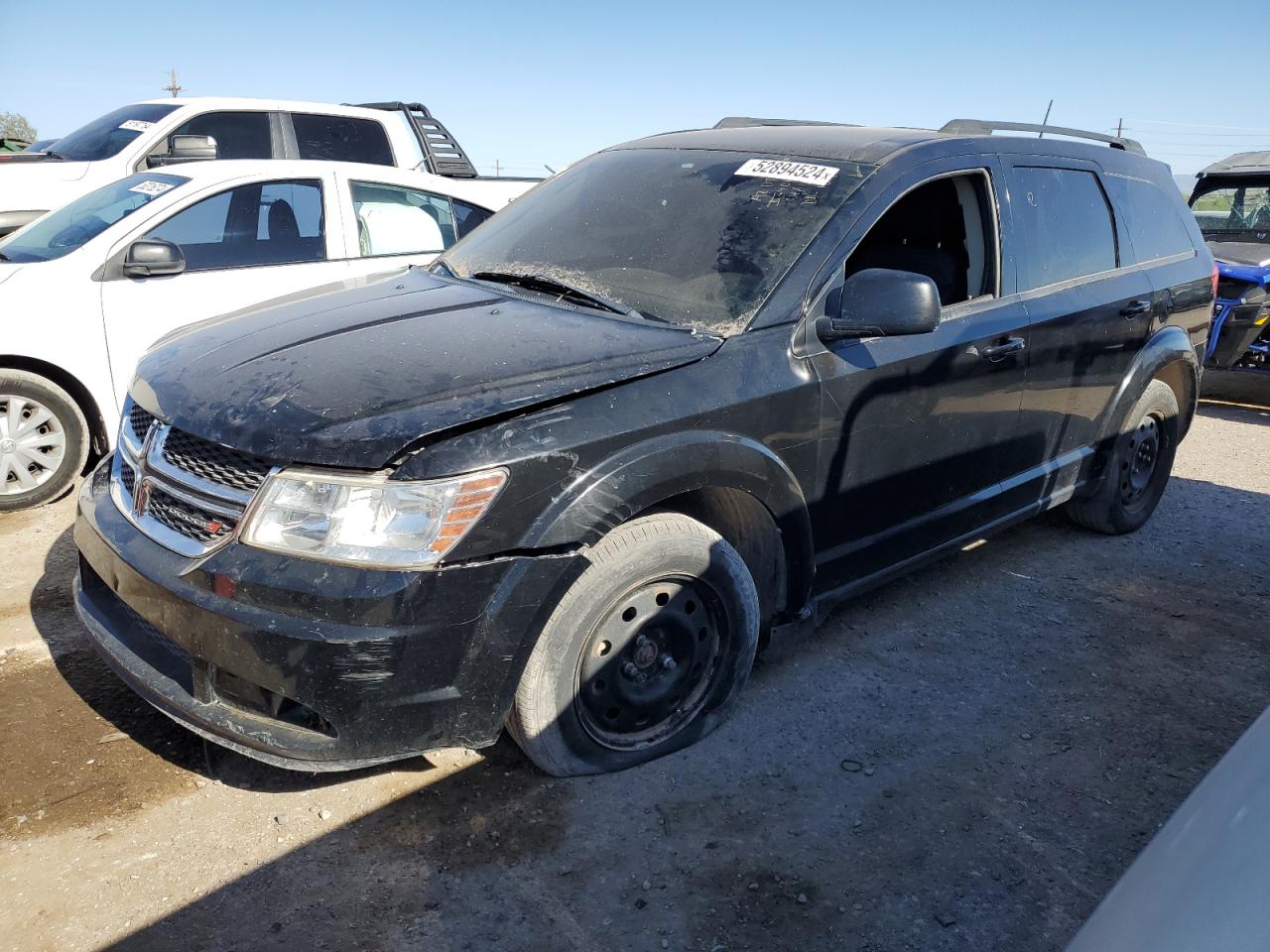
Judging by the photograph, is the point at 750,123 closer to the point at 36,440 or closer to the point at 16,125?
the point at 36,440

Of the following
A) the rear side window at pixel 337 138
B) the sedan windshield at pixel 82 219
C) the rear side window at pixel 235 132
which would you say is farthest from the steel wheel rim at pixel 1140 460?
the rear side window at pixel 235 132

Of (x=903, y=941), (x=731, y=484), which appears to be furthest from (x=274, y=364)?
(x=903, y=941)

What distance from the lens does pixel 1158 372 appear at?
480cm

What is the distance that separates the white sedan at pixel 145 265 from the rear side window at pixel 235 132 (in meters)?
2.27

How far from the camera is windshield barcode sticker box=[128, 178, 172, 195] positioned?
18.1ft

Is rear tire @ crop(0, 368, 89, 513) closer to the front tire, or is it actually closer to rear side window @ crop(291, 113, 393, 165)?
the front tire

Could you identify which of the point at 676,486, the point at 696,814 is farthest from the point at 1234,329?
the point at 696,814

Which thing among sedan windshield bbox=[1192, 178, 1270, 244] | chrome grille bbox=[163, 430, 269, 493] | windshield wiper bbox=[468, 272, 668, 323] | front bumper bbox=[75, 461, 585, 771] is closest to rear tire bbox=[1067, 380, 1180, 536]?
windshield wiper bbox=[468, 272, 668, 323]

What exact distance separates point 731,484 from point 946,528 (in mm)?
1261

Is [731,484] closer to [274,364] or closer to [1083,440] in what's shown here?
[274,364]

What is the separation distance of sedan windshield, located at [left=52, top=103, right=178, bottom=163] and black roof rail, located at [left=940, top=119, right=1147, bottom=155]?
6.39 metres

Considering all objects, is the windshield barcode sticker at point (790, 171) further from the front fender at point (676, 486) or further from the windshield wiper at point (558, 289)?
the front fender at point (676, 486)

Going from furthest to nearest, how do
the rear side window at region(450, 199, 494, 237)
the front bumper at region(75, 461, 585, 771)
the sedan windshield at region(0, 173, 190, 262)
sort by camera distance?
1. the rear side window at region(450, 199, 494, 237)
2. the sedan windshield at region(0, 173, 190, 262)
3. the front bumper at region(75, 461, 585, 771)

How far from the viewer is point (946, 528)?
3.83 metres
